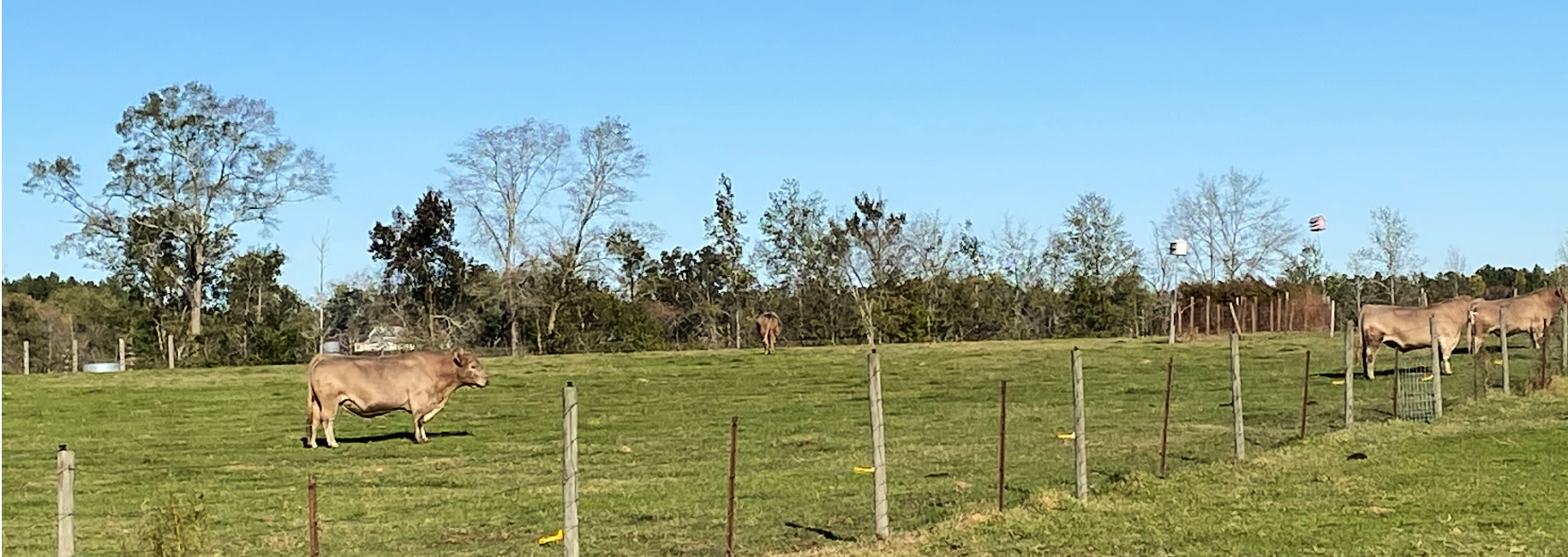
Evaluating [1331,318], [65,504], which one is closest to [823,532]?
[65,504]

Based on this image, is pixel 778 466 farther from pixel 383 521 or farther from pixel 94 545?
pixel 94 545

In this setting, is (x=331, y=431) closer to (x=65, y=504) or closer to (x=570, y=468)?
(x=570, y=468)

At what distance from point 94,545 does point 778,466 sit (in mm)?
7449

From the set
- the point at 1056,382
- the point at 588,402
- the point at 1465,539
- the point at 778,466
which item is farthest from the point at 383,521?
the point at 1056,382

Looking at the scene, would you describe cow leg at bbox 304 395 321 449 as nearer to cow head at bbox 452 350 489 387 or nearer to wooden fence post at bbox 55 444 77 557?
cow head at bbox 452 350 489 387

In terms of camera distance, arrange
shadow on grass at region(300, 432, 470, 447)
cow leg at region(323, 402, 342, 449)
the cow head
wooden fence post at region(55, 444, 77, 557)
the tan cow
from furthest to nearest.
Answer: the cow head
shadow on grass at region(300, 432, 470, 447)
the tan cow
cow leg at region(323, 402, 342, 449)
wooden fence post at region(55, 444, 77, 557)

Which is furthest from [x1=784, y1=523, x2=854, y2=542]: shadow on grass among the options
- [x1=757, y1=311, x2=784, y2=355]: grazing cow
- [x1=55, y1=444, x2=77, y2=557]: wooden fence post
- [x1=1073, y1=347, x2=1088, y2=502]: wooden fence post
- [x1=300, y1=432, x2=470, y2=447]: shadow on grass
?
[x1=757, y1=311, x2=784, y2=355]: grazing cow

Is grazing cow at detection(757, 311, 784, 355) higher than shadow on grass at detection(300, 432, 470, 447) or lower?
higher

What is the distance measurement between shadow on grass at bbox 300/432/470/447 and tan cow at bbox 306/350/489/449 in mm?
249

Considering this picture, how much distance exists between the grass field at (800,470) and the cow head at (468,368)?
85 cm

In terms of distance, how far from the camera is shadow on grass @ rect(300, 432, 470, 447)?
22.3 m

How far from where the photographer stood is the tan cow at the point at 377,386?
71.8 feet

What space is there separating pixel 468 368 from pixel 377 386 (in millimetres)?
2029

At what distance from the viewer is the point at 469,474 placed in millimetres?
17219
